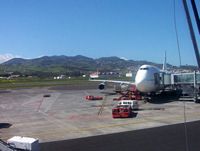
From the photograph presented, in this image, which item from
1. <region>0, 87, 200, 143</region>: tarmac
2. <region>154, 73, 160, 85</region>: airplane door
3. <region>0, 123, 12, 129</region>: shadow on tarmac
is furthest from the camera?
<region>154, 73, 160, 85</region>: airplane door

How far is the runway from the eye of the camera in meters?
27.5

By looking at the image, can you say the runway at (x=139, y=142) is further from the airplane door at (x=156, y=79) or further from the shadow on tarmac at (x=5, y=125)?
the airplane door at (x=156, y=79)

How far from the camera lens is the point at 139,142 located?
2959 cm

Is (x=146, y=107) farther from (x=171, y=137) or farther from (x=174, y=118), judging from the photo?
(x=171, y=137)

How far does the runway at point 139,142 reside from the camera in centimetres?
2753

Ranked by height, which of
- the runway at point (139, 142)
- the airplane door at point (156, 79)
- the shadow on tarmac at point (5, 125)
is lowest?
the runway at point (139, 142)

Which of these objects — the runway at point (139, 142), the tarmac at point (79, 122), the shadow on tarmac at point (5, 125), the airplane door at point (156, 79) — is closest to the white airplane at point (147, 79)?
the airplane door at point (156, 79)

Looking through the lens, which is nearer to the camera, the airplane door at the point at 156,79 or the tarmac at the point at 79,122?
the tarmac at the point at 79,122

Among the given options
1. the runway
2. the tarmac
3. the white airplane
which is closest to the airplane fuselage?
the white airplane

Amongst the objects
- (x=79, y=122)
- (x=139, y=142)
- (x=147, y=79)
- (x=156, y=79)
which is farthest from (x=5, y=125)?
(x=156, y=79)

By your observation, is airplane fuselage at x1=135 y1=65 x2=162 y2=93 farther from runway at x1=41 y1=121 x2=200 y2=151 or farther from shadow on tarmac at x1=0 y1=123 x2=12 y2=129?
shadow on tarmac at x1=0 y1=123 x2=12 y2=129


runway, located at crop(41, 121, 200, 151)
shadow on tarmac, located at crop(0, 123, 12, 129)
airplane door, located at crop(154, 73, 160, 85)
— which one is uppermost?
airplane door, located at crop(154, 73, 160, 85)

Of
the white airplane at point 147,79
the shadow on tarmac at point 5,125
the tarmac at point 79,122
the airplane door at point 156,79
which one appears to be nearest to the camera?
the tarmac at point 79,122

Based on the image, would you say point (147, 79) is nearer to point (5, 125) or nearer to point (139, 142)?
point (5, 125)
